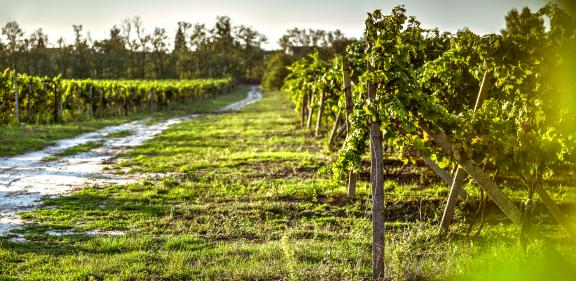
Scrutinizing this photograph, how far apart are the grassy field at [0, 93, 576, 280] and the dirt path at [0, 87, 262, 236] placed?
0.49m

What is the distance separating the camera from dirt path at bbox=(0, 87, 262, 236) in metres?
9.20

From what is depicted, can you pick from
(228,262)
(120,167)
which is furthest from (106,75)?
(228,262)

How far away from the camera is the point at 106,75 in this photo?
275 ft

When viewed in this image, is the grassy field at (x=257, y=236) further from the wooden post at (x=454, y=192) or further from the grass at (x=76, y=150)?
the grass at (x=76, y=150)

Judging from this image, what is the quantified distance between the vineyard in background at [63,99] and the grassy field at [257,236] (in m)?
14.7

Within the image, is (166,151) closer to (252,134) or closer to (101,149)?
(101,149)

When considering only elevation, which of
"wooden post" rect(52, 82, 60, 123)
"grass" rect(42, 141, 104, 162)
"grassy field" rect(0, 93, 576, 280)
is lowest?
"grass" rect(42, 141, 104, 162)

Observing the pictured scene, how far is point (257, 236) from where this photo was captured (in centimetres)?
732

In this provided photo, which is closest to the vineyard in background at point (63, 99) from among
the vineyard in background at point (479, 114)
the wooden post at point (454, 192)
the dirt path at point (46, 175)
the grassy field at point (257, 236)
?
the dirt path at point (46, 175)

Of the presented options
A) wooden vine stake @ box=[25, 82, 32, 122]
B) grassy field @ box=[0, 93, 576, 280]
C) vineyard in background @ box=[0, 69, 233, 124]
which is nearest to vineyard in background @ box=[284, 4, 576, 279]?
grassy field @ box=[0, 93, 576, 280]

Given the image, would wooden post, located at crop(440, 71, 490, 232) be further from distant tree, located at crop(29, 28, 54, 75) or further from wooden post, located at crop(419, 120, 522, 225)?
distant tree, located at crop(29, 28, 54, 75)

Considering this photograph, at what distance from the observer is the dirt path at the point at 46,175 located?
30.2 ft

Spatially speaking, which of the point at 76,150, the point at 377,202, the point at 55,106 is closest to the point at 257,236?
the point at 377,202

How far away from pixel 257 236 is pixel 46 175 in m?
7.08
